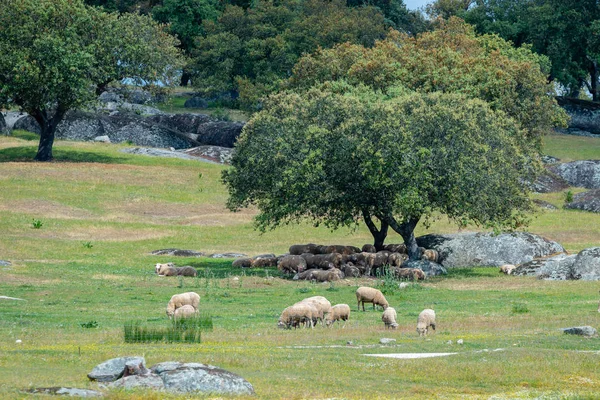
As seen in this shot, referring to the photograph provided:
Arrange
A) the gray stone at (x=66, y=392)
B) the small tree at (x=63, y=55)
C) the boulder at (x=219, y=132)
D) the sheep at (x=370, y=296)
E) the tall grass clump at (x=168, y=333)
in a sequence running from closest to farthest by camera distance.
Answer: the gray stone at (x=66, y=392)
the tall grass clump at (x=168, y=333)
the sheep at (x=370, y=296)
the small tree at (x=63, y=55)
the boulder at (x=219, y=132)

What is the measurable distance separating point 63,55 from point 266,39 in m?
40.5

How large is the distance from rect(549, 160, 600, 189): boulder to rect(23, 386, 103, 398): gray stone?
74.0m

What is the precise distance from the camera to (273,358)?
21391mm

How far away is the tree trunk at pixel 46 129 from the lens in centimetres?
8029

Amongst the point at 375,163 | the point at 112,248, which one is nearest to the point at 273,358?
the point at 375,163

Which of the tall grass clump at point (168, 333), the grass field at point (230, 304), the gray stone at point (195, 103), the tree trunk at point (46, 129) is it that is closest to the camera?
the grass field at point (230, 304)

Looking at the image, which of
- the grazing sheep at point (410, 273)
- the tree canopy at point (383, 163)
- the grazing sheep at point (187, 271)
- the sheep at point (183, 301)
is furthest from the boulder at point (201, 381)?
the tree canopy at point (383, 163)

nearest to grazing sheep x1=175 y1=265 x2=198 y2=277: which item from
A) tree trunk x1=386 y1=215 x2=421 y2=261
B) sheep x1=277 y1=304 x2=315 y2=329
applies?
tree trunk x1=386 y1=215 x2=421 y2=261

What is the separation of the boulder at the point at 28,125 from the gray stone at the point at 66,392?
280 feet

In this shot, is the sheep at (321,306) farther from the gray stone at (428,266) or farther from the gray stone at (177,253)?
the gray stone at (177,253)

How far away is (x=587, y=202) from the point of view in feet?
243

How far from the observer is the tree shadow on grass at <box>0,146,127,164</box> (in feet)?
277

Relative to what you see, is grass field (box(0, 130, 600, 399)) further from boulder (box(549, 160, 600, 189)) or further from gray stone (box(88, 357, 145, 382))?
boulder (box(549, 160, 600, 189))

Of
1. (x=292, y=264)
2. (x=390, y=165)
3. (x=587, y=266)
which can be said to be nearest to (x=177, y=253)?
(x=292, y=264)
